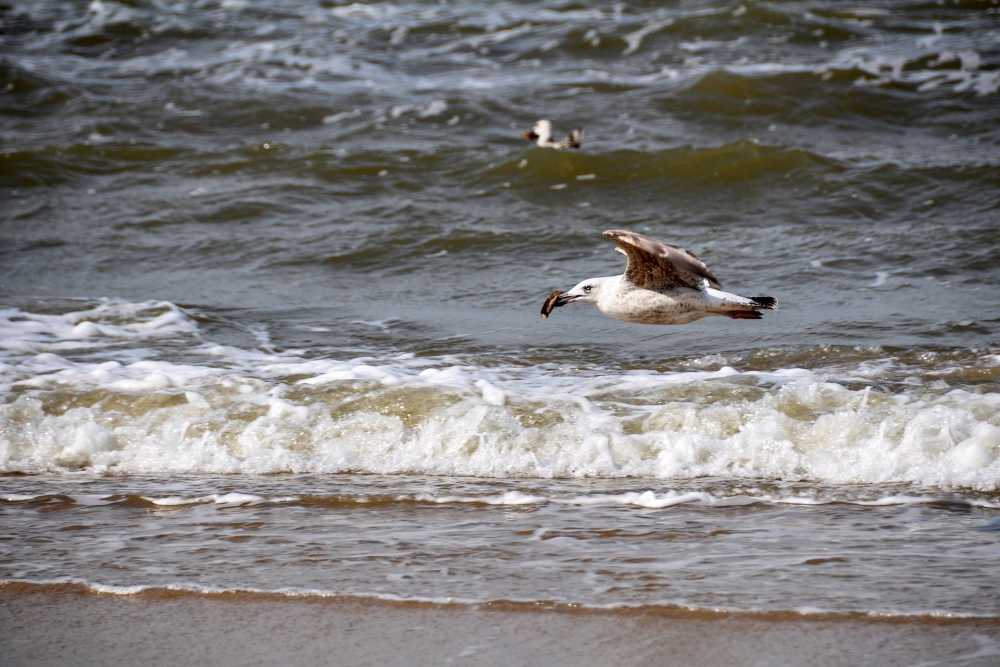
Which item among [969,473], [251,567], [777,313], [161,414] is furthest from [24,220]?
[969,473]

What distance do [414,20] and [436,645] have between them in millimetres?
13793

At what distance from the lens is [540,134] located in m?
Answer: 12.6

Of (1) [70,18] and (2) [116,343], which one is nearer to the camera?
(2) [116,343]

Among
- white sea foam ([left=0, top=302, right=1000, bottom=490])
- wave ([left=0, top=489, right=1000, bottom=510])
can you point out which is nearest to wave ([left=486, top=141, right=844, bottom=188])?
white sea foam ([left=0, top=302, right=1000, bottom=490])

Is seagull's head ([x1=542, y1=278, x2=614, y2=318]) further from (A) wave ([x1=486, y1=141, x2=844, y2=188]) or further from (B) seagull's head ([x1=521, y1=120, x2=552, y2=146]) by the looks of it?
(B) seagull's head ([x1=521, y1=120, x2=552, y2=146])

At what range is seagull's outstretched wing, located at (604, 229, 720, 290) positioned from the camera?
19.2ft

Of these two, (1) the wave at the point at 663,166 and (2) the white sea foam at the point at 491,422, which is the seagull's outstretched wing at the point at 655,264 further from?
(1) the wave at the point at 663,166

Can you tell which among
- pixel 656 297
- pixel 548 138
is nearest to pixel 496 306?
pixel 656 297

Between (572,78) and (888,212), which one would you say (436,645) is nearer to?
(888,212)

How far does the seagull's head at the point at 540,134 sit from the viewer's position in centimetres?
1257

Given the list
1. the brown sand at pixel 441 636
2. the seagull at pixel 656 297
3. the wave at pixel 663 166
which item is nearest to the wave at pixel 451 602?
the brown sand at pixel 441 636

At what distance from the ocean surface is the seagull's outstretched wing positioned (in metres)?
0.67

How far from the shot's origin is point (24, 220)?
1223 cm

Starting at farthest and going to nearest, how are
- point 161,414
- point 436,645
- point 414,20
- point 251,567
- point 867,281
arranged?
point 414,20 → point 867,281 → point 161,414 → point 251,567 → point 436,645
